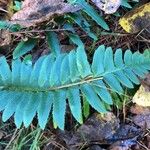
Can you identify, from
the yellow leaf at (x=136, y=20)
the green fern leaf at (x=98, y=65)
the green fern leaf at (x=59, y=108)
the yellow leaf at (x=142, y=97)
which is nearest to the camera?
the green fern leaf at (x=59, y=108)

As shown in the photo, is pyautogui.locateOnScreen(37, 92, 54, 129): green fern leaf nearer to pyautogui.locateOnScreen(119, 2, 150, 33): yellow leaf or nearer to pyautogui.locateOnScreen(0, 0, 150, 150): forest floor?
pyautogui.locateOnScreen(0, 0, 150, 150): forest floor

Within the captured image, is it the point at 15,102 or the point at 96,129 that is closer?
the point at 15,102

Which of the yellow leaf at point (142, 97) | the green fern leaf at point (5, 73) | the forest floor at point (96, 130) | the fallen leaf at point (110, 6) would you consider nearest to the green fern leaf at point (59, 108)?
the green fern leaf at point (5, 73)

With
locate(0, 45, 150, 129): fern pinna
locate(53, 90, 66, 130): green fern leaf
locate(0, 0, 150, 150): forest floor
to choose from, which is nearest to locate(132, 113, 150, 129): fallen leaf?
locate(0, 0, 150, 150): forest floor

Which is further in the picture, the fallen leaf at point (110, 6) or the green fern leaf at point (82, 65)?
the fallen leaf at point (110, 6)

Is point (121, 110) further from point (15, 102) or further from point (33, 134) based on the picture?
point (15, 102)

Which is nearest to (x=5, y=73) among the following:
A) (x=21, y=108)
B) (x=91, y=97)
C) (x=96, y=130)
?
(x=21, y=108)

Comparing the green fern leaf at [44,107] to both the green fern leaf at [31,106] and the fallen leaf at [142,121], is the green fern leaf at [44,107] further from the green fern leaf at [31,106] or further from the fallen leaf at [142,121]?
the fallen leaf at [142,121]

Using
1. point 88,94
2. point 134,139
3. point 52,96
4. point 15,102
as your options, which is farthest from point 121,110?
point 15,102
